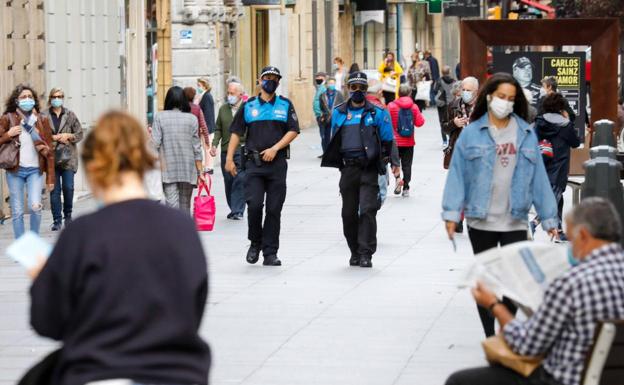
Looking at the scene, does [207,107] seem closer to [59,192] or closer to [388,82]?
[59,192]

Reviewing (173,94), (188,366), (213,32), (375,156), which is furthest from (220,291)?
(213,32)

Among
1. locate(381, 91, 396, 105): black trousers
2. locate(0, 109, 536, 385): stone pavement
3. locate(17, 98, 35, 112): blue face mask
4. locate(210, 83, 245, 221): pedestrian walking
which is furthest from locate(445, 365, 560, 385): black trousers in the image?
locate(381, 91, 396, 105): black trousers

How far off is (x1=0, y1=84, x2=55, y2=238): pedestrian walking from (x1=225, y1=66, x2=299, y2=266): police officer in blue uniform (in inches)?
98.1

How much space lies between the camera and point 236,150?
20.1 metres

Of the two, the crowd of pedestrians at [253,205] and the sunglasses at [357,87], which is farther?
the sunglasses at [357,87]

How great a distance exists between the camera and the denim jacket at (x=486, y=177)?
32.3 ft

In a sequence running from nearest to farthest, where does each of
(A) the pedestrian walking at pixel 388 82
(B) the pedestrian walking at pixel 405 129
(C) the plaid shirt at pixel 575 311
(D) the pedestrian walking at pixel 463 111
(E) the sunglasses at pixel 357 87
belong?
(C) the plaid shirt at pixel 575 311
(E) the sunglasses at pixel 357 87
(D) the pedestrian walking at pixel 463 111
(B) the pedestrian walking at pixel 405 129
(A) the pedestrian walking at pixel 388 82

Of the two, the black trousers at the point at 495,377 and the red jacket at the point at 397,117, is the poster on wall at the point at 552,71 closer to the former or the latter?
the red jacket at the point at 397,117

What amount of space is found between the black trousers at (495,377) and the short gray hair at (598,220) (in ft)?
1.79

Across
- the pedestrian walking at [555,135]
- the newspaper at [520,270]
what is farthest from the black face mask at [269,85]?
the newspaper at [520,270]

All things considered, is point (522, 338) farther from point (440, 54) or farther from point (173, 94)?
point (440, 54)

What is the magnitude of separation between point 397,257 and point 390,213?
4.73 metres

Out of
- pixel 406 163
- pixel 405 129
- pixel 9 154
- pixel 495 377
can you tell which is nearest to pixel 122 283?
pixel 495 377

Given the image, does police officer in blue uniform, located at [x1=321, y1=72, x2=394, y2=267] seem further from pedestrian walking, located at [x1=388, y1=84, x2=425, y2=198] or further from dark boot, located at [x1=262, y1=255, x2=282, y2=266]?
pedestrian walking, located at [x1=388, y1=84, x2=425, y2=198]
